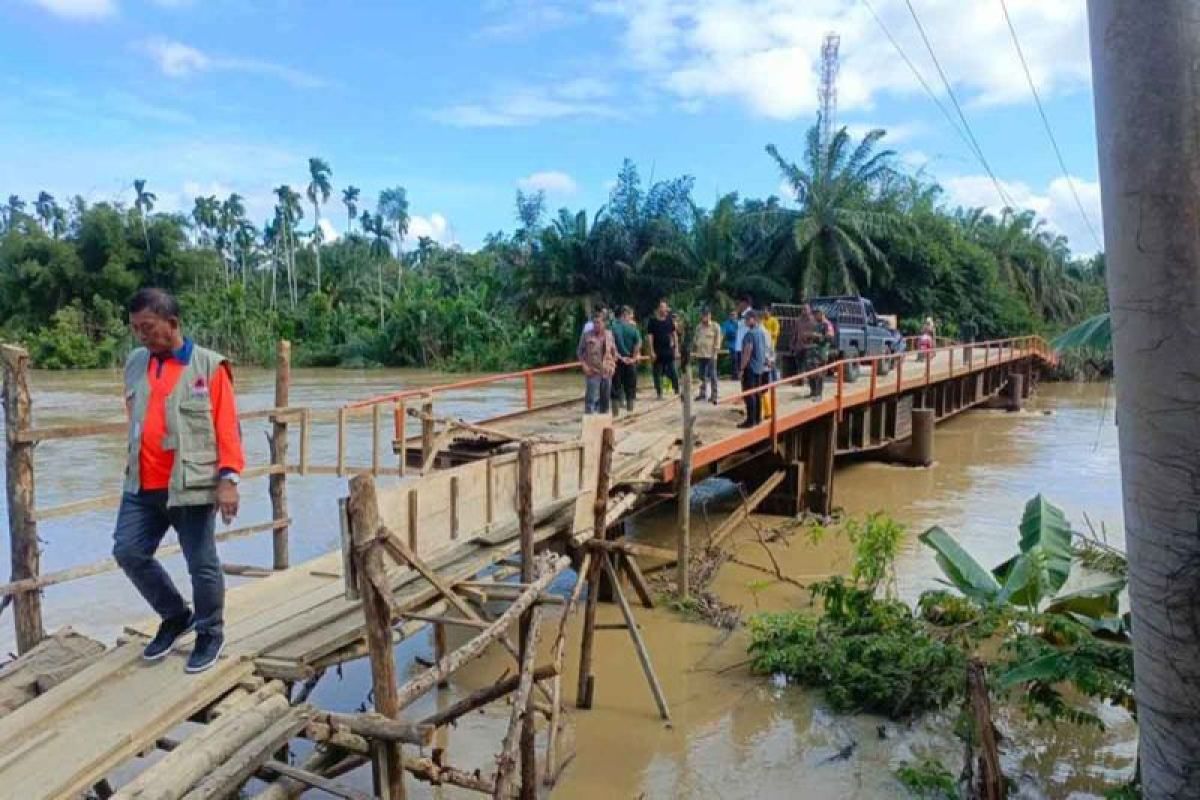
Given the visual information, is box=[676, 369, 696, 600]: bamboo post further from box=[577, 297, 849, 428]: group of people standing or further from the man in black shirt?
the man in black shirt

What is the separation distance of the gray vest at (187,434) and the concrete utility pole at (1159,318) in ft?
11.1

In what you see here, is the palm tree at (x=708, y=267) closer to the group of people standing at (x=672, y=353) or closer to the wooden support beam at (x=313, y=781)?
the group of people standing at (x=672, y=353)

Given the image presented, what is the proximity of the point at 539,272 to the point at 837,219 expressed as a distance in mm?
11377

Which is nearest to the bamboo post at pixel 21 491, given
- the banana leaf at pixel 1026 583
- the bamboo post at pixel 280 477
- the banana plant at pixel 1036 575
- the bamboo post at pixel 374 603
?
the bamboo post at pixel 280 477

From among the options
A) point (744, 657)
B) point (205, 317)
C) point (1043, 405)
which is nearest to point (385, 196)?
point (205, 317)

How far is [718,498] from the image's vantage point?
44.7ft

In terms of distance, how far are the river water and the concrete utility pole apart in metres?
0.55

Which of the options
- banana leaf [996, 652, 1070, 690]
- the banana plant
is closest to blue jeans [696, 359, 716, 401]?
the banana plant

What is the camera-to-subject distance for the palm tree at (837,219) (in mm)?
32844

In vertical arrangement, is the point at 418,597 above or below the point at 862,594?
above

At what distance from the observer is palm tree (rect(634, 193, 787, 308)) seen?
33188 millimetres

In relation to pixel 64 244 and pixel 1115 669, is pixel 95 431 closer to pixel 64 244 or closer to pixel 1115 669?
pixel 1115 669

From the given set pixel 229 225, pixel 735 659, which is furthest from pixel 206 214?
pixel 735 659

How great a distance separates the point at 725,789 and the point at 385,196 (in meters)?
63.3
